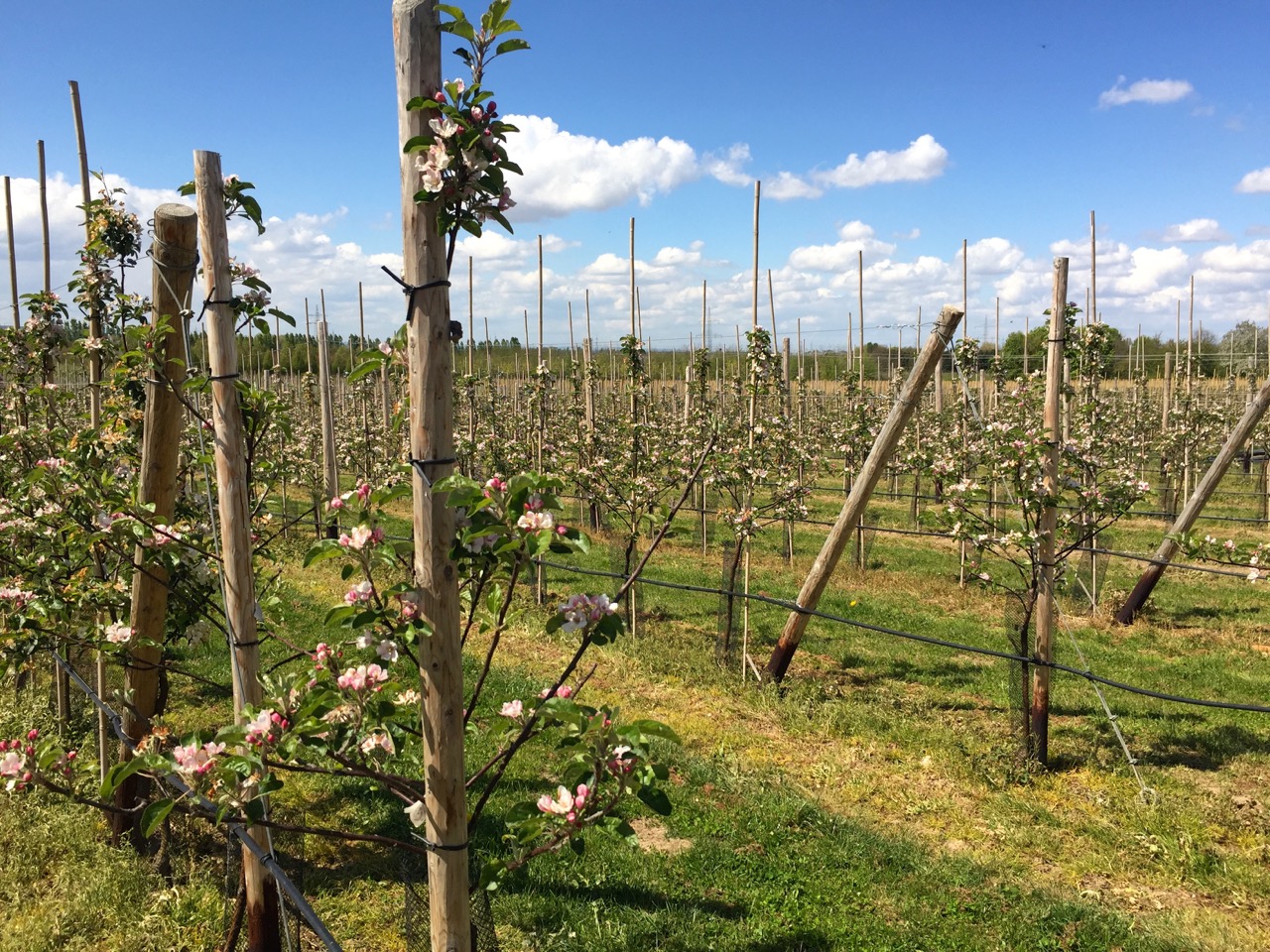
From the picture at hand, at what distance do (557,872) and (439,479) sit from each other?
3.32 meters

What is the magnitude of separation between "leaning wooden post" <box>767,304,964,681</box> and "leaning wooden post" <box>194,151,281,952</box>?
15.2ft

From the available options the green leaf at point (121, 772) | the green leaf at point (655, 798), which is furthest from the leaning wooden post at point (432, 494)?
the green leaf at point (121, 772)

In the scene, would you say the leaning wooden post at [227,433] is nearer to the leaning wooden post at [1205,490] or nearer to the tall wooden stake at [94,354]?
the tall wooden stake at [94,354]

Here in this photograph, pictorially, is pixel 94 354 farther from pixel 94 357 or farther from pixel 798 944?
pixel 798 944

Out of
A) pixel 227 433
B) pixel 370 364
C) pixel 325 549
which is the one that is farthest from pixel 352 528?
pixel 227 433

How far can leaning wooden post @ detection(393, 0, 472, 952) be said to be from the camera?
177cm

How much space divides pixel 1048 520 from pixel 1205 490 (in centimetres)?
478

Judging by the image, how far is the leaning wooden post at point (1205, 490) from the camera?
8.46 meters

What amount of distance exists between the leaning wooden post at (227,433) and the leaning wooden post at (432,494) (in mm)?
1102

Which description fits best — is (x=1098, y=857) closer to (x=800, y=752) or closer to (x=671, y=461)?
(x=800, y=752)

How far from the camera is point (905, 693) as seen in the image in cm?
765

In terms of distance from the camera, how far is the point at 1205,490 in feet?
29.7

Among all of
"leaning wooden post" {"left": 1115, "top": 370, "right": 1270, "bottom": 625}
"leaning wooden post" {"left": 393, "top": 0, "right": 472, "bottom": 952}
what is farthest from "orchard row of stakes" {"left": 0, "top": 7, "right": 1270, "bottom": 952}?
"leaning wooden post" {"left": 1115, "top": 370, "right": 1270, "bottom": 625}

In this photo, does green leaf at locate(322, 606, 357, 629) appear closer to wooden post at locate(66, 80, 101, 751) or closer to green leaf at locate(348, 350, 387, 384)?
green leaf at locate(348, 350, 387, 384)
